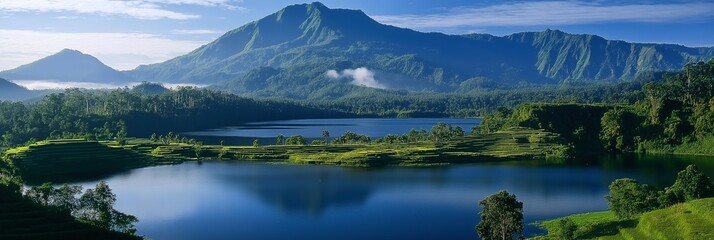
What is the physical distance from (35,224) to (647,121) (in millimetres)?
119472

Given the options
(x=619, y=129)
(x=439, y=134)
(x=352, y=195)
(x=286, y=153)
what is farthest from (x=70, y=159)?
(x=619, y=129)

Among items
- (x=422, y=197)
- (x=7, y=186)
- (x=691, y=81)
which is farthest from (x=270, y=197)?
(x=691, y=81)

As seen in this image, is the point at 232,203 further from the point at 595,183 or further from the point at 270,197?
the point at 595,183

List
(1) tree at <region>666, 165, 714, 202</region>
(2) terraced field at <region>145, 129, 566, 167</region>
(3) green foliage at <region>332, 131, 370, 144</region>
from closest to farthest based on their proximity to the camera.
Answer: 1. (1) tree at <region>666, 165, 714, 202</region>
2. (2) terraced field at <region>145, 129, 566, 167</region>
3. (3) green foliage at <region>332, 131, 370, 144</region>

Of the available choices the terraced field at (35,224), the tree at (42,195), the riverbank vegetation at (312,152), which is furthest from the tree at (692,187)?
the riverbank vegetation at (312,152)

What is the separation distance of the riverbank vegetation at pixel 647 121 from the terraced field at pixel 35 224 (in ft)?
327

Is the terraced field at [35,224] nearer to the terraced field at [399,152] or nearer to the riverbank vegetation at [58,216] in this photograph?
the riverbank vegetation at [58,216]

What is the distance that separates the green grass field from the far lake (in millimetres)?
7619

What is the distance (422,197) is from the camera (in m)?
70.6

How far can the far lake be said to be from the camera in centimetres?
5667

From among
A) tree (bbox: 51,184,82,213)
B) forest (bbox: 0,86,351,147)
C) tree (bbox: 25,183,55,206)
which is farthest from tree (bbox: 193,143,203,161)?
tree (bbox: 51,184,82,213)

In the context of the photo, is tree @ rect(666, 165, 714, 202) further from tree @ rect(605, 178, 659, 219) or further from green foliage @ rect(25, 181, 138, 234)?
green foliage @ rect(25, 181, 138, 234)

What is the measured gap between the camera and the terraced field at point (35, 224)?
45219 millimetres

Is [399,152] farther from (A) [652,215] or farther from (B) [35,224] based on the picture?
(B) [35,224]
